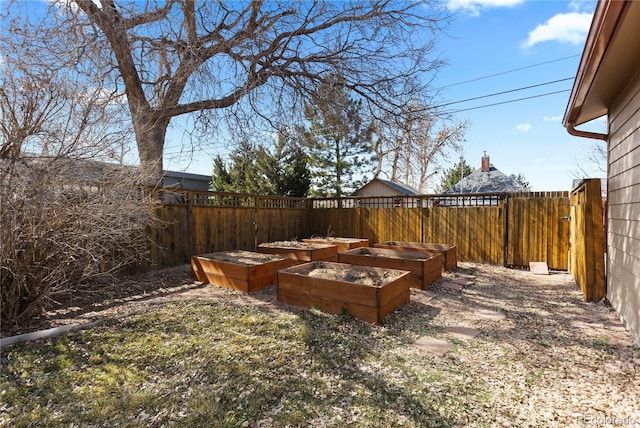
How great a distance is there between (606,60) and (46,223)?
5.26m

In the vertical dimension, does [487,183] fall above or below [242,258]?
above

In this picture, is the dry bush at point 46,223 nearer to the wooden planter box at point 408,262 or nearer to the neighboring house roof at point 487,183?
the wooden planter box at point 408,262

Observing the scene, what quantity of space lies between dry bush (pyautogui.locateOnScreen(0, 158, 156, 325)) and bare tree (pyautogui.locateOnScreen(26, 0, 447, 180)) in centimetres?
142

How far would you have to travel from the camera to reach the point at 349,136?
6.94 metres

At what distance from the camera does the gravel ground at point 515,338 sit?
192 centimetres

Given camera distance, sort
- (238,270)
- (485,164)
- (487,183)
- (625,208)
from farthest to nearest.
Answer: (485,164) < (487,183) < (238,270) < (625,208)

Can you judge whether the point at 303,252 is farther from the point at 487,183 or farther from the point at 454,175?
the point at 454,175

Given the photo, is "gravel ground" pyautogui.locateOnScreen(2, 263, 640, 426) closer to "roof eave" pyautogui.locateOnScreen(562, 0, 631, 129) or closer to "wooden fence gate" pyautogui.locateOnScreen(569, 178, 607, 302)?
"wooden fence gate" pyautogui.locateOnScreen(569, 178, 607, 302)

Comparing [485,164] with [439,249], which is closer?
[439,249]

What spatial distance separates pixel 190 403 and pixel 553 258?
6.78m

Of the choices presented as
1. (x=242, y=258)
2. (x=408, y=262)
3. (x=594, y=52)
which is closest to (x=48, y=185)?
(x=242, y=258)

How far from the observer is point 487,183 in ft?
51.2

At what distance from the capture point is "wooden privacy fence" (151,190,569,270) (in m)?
6.01

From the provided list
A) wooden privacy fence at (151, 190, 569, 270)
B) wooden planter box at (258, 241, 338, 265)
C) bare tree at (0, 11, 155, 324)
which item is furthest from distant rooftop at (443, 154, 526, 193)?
bare tree at (0, 11, 155, 324)
